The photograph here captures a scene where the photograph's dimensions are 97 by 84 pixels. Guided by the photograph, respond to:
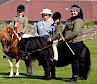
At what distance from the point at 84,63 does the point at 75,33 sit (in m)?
1.09

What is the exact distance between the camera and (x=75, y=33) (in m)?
12.5

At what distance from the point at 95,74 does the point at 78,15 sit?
304cm

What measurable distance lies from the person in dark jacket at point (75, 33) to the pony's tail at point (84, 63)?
19 centimetres

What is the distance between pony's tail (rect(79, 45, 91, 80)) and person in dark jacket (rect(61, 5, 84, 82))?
0.19m

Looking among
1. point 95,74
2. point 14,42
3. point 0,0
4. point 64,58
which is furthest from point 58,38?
point 0,0

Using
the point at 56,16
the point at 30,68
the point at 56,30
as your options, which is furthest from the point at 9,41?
the point at 56,16

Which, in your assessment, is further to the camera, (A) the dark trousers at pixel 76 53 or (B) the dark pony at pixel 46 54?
(B) the dark pony at pixel 46 54

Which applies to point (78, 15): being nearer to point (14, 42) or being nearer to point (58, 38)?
point (58, 38)

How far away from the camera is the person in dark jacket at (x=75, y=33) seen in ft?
41.1

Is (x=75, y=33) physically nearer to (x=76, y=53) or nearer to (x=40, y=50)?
(x=76, y=53)

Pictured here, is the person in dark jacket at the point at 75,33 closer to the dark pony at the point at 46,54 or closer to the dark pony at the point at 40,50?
the dark pony at the point at 46,54

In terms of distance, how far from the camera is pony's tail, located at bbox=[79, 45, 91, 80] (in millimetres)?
12930

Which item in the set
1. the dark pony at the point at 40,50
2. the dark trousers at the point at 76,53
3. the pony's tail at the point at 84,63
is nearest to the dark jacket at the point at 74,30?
the dark trousers at the point at 76,53

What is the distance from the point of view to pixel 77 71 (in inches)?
Answer: 504
